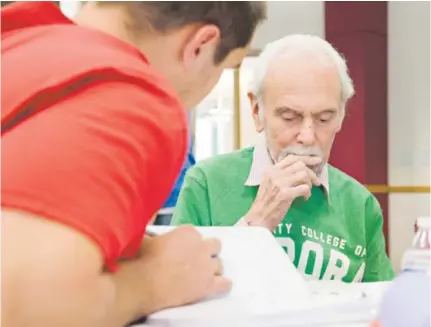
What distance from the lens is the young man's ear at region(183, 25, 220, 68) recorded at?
0.58m

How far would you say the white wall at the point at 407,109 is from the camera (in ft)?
10.8

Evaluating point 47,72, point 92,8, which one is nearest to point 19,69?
point 47,72

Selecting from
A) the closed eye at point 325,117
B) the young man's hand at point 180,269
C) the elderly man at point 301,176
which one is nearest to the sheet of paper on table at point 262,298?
the young man's hand at point 180,269

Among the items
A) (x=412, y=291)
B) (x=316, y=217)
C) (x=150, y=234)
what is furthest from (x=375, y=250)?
(x=412, y=291)

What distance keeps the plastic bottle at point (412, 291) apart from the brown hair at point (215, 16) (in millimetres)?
260

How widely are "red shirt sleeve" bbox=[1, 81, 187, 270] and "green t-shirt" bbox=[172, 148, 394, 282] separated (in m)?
0.52

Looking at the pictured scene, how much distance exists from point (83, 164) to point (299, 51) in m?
0.66

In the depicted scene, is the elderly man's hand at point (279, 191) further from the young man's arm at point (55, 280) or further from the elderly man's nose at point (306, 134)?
the young man's arm at point (55, 280)

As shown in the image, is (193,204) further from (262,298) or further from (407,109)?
(407,109)

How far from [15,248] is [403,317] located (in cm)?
24

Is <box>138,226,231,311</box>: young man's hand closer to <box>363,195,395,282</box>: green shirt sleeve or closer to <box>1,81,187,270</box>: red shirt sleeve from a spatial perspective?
<box>1,81,187,270</box>: red shirt sleeve

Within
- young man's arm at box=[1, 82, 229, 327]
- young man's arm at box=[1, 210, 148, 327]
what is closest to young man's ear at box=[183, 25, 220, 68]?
young man's arm at box=[1, 82, 229, 327]

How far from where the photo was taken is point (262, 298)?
0.55m

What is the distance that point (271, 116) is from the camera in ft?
3.41
